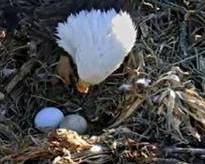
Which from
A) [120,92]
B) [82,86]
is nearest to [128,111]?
[120,92]

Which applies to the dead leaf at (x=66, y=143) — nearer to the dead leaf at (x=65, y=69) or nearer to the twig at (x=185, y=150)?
the twig at (x=185, y=150)

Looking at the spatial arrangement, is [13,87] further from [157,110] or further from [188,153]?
[188,153]

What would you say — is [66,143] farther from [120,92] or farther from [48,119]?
[120,92]

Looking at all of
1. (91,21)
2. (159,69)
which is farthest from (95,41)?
(159,69)

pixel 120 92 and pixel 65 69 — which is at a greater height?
pixel 65 69

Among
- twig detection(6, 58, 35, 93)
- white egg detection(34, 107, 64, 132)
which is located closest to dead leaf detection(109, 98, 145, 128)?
white egg detection(34, 107, 64, 132)

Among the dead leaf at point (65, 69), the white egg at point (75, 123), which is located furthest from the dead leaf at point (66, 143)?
the dead leaf at point (65, 69)
